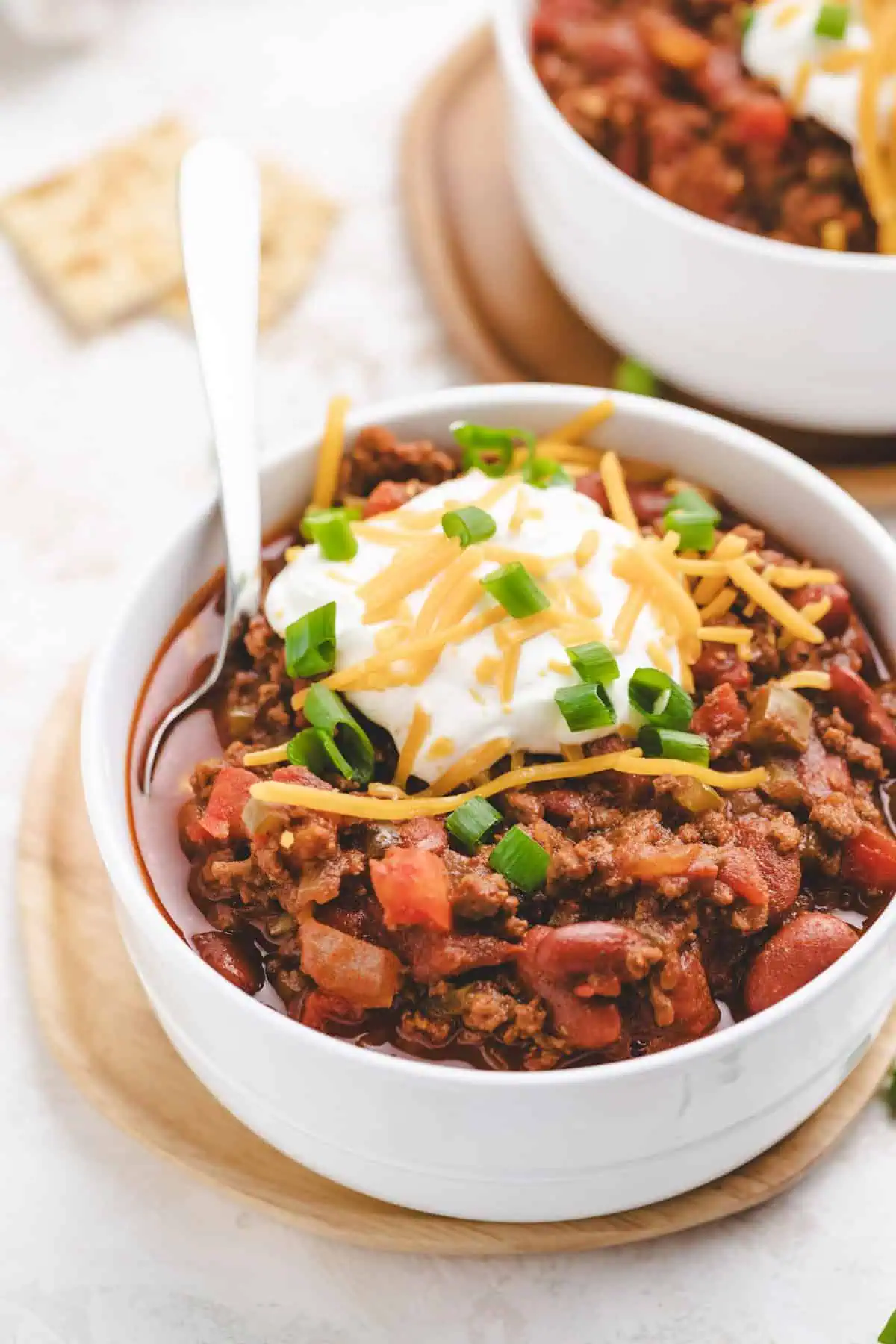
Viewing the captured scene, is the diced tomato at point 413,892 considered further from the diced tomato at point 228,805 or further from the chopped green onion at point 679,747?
the chopped green onion at point 679,747

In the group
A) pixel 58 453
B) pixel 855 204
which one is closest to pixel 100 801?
pixel 58 453

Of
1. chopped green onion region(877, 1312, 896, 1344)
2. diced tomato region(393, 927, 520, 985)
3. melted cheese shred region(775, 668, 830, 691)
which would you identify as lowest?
chopped green onion region(877, 1312, 896, 1344)

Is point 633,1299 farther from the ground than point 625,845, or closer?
closer

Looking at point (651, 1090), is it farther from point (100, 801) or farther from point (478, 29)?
point (478, 29)

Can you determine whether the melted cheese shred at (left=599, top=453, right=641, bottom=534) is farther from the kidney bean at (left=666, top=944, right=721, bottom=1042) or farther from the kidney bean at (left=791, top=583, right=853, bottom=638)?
the kidney bean at (left=666, top=944, right=721, bottom=1042)

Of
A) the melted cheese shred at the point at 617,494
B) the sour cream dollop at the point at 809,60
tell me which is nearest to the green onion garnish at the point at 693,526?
the melted cheese shred at the point at 617,494

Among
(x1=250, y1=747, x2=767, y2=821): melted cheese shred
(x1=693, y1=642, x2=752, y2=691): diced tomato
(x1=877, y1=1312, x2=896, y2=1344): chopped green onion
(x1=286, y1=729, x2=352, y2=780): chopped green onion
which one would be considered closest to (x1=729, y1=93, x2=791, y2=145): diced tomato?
(x1=693, y1=642, x2=752, y2=691): diced tomato

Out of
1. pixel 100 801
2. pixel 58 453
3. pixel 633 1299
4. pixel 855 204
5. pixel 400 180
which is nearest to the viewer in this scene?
pixel 100 801
